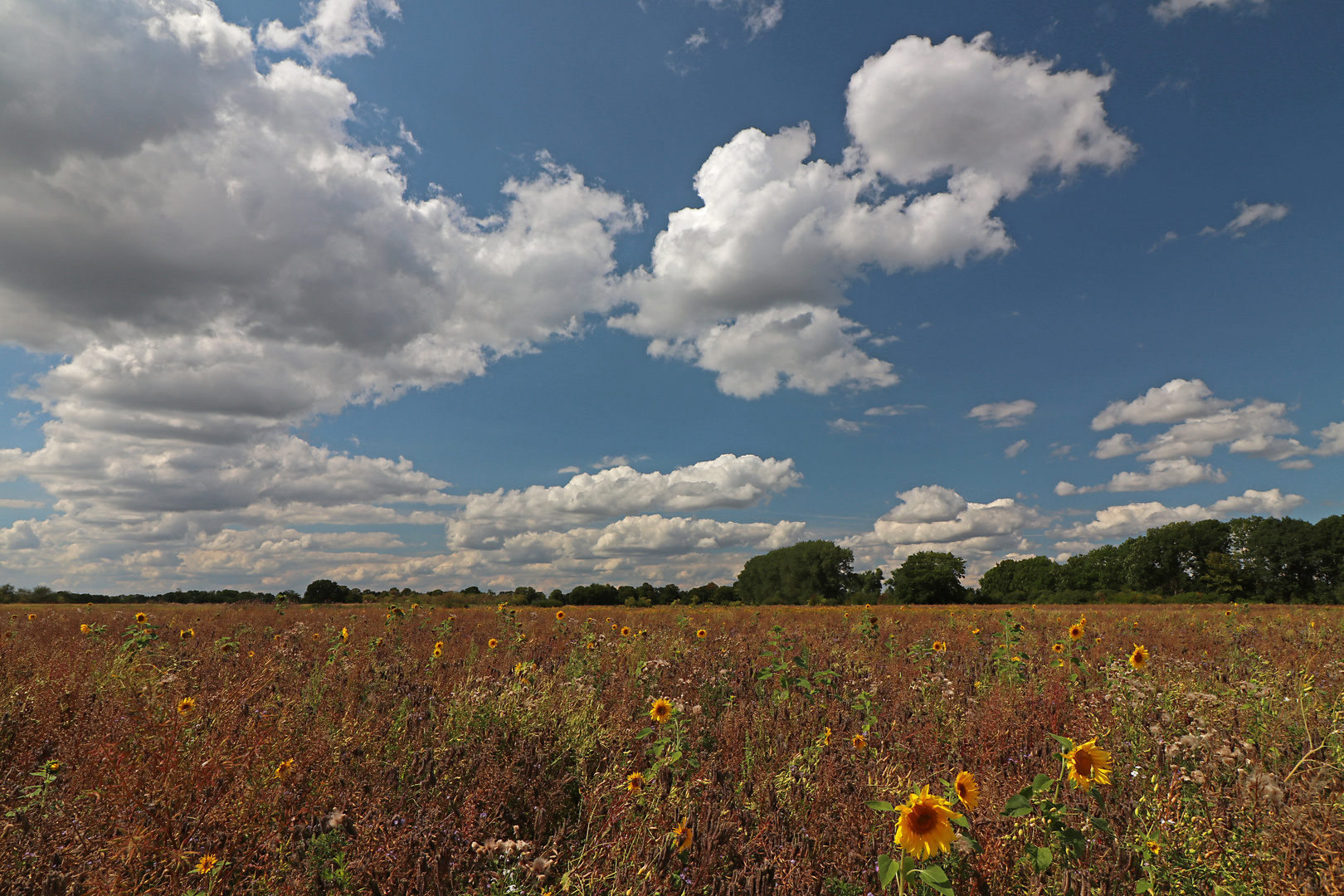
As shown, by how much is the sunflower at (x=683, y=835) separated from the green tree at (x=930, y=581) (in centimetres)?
5839

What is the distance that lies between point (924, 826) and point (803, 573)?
66210mm

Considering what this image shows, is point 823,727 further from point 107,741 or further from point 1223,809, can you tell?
point 107,741

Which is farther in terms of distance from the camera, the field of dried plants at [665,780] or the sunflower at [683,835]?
the sunflower at [683,835]

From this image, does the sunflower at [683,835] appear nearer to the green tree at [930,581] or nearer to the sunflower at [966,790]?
the sunflower at [966,790]

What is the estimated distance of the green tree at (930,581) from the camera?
58.7 metres

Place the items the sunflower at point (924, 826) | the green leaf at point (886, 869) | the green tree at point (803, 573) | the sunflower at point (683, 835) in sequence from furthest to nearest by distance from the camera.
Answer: the green tree at point (803, 573), the sunflower at point (683, 835), the sunflower at point (924, 826), the green leaf at point (886, 869)

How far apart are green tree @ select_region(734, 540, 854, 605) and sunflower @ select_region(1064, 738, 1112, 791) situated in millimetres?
59558

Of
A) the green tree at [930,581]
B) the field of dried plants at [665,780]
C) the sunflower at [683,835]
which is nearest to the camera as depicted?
the field of dried plants at [665,780]

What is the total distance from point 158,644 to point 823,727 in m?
7.96

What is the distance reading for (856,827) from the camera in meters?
3.10

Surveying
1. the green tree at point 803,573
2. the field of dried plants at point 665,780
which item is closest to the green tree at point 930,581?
the green tree at point 803,573

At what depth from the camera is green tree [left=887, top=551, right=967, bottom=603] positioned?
58656mm

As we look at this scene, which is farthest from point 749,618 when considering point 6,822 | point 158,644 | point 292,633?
point 6,822

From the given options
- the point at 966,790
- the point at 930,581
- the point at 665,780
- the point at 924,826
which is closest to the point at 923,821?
the point at 924,826
